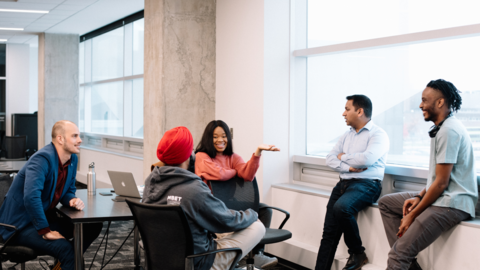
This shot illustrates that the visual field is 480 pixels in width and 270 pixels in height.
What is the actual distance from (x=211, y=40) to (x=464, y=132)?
3.18 m

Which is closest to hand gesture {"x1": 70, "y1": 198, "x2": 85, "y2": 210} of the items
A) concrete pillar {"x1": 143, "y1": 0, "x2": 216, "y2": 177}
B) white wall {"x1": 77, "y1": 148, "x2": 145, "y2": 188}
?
concrete pillar {"x1": 143, "y1": 0, "x2": 216, "y2": 177}

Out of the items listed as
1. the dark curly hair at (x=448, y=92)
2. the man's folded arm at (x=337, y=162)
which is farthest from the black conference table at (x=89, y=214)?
the dark curly hair at (x=448, y=92)

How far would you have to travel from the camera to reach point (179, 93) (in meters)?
5.13

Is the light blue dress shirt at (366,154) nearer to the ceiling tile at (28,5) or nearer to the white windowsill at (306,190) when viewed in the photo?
the white windowsill at (306,190)

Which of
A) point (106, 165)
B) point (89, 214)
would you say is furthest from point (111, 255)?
point (106, 165)

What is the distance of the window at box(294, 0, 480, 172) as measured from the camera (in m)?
3.32

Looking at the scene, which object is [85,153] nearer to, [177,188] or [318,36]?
[318,36]

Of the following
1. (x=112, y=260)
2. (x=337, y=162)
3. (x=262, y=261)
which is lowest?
(x=112, y=260)

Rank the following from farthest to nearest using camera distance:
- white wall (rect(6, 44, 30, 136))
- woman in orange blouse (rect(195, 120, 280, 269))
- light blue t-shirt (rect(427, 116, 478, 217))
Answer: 1. white wall (rect(6, 44, 30, 136))
2. woman in orange blouse (rect(195, 120, 280, 269))
3. light blue t-shirt (rect(427, 116, 478, 217))

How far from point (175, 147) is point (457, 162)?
175 cm

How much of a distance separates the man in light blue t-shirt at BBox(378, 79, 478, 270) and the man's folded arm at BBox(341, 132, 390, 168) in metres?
0.59

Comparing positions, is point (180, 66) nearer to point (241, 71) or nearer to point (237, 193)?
point (241, 71)

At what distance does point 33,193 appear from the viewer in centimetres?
281

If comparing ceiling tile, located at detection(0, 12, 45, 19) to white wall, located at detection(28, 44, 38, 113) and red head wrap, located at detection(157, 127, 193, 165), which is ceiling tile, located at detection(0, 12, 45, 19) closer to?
white wall, located at detection(28, 44, 38, 113)
